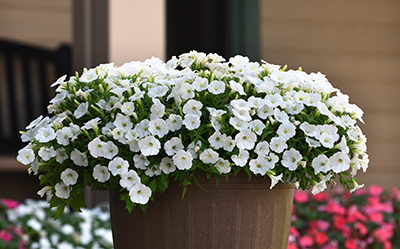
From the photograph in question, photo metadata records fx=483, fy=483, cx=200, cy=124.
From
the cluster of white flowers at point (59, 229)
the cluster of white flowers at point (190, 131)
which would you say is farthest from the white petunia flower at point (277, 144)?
the cluster of white flowers at point (59, 229)

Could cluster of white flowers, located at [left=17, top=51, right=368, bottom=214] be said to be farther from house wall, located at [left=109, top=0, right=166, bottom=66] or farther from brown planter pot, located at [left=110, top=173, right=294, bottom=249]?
house wall, located at [left=109, top=0, right=166, bottom=66]

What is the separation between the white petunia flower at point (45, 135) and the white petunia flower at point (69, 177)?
0.10 m

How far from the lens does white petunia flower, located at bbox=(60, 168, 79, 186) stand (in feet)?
4.24

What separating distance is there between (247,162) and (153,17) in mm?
2402

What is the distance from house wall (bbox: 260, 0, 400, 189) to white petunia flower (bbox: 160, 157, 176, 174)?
3115 mm

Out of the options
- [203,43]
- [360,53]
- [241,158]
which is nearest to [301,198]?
[203,43]

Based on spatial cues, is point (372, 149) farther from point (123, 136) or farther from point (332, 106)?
point (123, 136)

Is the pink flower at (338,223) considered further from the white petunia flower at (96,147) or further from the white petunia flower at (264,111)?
the white petunia flower at (96,147)

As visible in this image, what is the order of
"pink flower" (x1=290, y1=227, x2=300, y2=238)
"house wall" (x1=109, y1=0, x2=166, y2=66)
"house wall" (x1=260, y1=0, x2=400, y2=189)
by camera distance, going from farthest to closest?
"house wall" (x1=260, y1=0, x2=400, y2=189) < "house wall" (x1=109, y1=0, x2=166, y2=66) < "pink flower" (x1=290, y1=227, x2=300, y2=238)

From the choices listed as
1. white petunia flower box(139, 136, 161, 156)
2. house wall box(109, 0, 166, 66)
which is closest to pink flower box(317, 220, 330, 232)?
house wall box(109, 0, 166, 66)

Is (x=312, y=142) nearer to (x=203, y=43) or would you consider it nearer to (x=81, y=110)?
(x=81, y=110)

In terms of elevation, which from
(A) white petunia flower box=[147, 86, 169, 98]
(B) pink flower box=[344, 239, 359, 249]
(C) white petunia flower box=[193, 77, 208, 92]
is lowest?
(B) pink flower box=[344, 239, 359, 249]

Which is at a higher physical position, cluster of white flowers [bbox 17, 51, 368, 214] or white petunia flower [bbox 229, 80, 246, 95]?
white petunia flower [bbox 229, 80, 246, 95]

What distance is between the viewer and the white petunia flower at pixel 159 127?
1.21m
